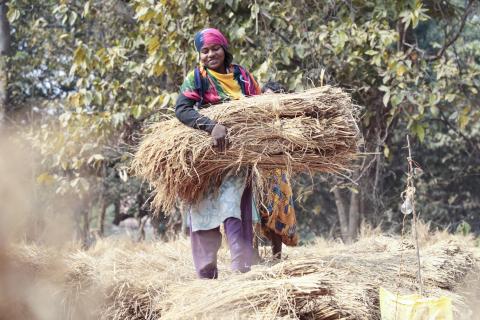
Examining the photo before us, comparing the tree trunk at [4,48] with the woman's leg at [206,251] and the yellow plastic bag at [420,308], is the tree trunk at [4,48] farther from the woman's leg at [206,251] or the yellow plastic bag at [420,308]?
the yellow plastic bag at [420,308]

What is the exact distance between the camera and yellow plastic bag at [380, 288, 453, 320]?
2.77 meters

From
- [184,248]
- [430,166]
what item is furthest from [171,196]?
[430,166]

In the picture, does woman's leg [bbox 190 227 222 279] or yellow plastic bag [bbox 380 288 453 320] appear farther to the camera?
woman's leg [bbox 190 227 222 279]

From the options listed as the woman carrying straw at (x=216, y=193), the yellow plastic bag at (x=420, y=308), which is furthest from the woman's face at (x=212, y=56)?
the yellow plastic bag at (x=420, y=308)

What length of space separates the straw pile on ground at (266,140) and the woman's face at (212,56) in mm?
450

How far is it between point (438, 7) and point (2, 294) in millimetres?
5772

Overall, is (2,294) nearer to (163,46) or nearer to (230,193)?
(230,193)

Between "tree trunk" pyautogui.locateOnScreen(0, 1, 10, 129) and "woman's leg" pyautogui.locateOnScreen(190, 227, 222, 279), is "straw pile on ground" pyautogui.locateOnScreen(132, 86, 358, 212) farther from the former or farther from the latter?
"tree trunk" pyautogui.locateOnScreen(0, 1, 10, 129)

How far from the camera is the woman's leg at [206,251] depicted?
389 cm

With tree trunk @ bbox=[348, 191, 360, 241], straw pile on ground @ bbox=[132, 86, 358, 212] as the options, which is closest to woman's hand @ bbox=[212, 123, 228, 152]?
straw pile on ground @ bbox=[132, 86, 358, 212]

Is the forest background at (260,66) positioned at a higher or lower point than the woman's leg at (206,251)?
higher

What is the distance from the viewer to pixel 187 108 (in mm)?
3764

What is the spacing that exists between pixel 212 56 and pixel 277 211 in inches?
41.0

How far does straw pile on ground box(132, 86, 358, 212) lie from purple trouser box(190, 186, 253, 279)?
272mm
